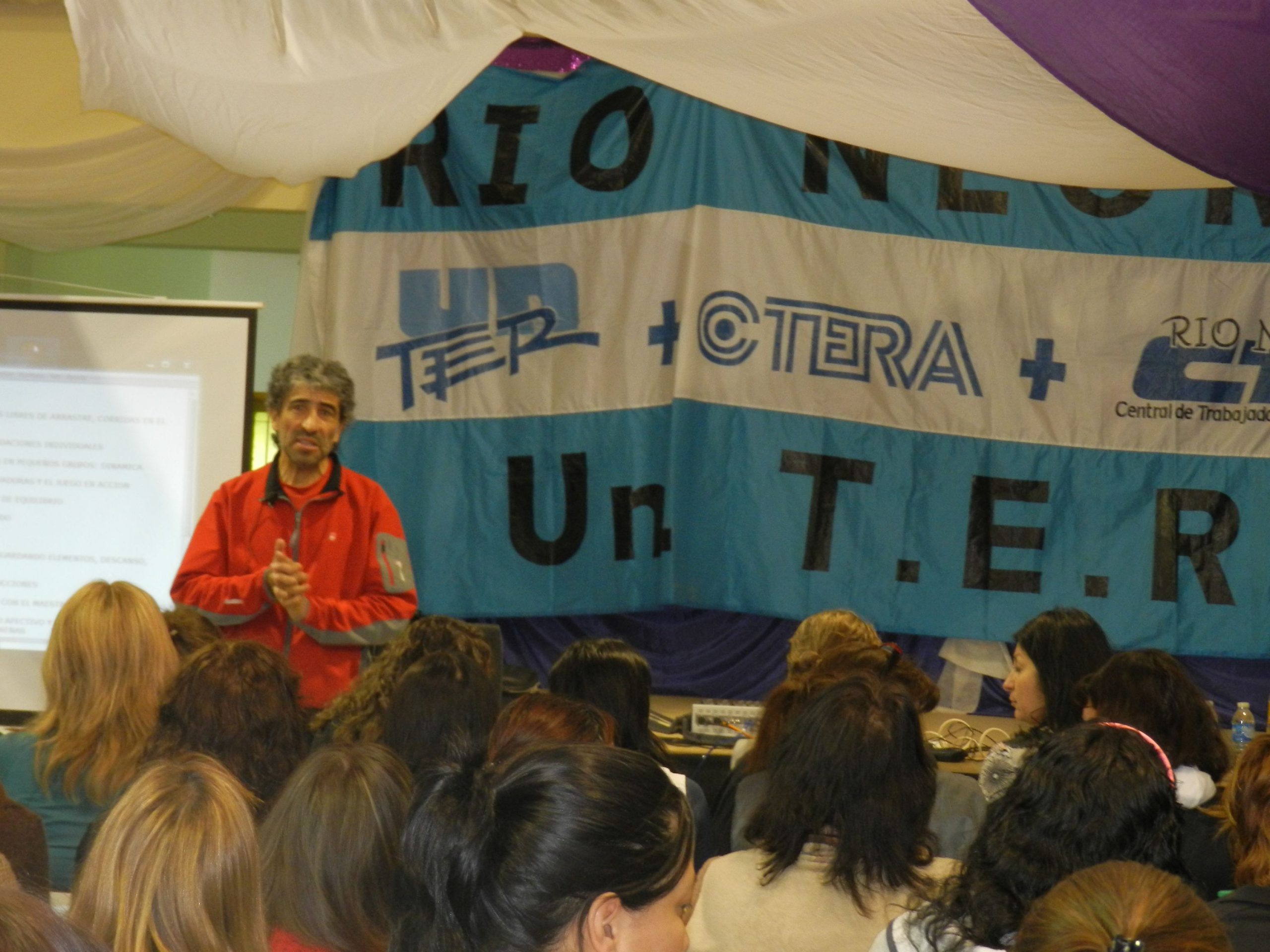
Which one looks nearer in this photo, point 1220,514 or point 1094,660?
point 1094,660

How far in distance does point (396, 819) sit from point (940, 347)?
11.3ft

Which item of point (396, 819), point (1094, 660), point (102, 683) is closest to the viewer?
point (396, 819)

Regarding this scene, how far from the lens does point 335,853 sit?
1.84 meters

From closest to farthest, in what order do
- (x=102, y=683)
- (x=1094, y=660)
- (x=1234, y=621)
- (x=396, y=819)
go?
(x=396, y=819) → (x=102, y=683) → (x=1094, y=660) → (x=1234, y=621)

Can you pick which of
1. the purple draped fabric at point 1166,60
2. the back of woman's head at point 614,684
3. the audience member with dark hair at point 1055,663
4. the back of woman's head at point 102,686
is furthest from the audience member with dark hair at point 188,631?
the purple draped fabric at point 1166,60

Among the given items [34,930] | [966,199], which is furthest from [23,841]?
[966,199]

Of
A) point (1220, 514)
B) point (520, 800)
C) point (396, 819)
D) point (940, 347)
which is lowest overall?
point (396, 819)

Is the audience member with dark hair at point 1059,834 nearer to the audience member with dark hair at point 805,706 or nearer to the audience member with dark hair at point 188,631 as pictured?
the audience member with dark hair at point 805,706

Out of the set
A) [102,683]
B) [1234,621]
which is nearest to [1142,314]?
[1234,621]

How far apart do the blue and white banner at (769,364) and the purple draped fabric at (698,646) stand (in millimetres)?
157

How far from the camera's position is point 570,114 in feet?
16.1

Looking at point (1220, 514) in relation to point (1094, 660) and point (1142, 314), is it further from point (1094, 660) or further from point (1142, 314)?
point (1094, 660)

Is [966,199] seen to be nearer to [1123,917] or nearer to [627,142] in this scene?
[627,142]

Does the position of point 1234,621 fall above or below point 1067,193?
below
